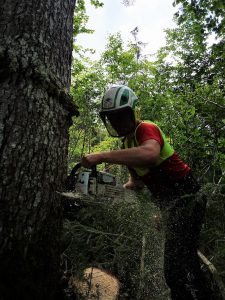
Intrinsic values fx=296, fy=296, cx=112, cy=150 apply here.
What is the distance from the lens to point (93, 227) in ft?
8.23

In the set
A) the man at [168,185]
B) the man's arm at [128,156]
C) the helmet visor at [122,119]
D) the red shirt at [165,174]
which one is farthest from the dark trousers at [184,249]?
the helmet visor at [122,119]

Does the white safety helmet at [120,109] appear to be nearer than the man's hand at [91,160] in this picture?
No

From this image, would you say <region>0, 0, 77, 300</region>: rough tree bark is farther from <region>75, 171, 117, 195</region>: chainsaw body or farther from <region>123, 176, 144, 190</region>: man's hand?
<region>123, 176, 144, 190</region>: man's hand

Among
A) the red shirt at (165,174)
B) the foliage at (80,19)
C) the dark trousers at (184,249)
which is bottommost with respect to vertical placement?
the dark trousers at (184,249)

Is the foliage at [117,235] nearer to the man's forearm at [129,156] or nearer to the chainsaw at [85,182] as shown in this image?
the chainsaw at [85,182]

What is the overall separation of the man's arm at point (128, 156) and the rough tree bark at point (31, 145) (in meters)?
0.21

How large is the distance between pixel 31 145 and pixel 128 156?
71 cm

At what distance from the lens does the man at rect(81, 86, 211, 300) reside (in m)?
2.26

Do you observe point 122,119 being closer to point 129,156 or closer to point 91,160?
point 129,156

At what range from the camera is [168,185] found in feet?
8.47

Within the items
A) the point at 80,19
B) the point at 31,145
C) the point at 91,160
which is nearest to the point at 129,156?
the point at 91,160

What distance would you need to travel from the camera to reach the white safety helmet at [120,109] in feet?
8.21

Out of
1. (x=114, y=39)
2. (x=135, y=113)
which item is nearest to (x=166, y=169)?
(x=135, y=113)

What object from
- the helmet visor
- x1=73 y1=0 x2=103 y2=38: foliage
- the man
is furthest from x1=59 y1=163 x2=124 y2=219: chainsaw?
x1=73 y1=0 x2=103 y2=38: foliage
